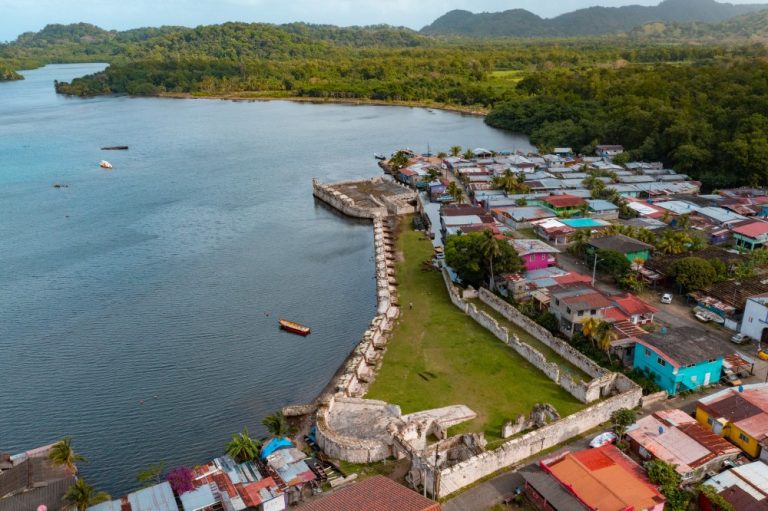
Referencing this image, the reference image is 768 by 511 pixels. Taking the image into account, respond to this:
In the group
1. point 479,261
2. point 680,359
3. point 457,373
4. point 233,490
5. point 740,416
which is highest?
point 479,261

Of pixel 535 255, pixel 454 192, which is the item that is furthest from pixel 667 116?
pixel 535 255

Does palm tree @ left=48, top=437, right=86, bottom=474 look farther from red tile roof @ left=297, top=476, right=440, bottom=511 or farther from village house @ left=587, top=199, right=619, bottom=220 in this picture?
village house @ left=587, top=199, right=619, bottom=220

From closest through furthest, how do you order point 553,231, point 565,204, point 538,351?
point 538,351 → point 553,231 → point 565,204

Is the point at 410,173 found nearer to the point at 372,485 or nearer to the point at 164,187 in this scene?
the point at 164,187

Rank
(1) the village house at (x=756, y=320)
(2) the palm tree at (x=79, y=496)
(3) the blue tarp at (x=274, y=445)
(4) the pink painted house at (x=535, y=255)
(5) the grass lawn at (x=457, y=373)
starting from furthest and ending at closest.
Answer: (4) the pink painted house at (x=535, y=255) → (1) the village house at (x=756, y=320) → (5) the grass lawn at (x=457, y=373) → (3) the blue tarp at (x=274, y=445) → (2) the palm tree at (x=79, y=496)

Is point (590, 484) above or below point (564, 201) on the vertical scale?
below

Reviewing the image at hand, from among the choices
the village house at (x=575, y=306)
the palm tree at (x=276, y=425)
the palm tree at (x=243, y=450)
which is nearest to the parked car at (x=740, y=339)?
the village house at (x=575, y=306)

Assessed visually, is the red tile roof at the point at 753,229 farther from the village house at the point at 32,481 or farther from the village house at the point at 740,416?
the village house at the point at 32,481

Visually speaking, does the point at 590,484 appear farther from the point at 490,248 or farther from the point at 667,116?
the point at 667,116
